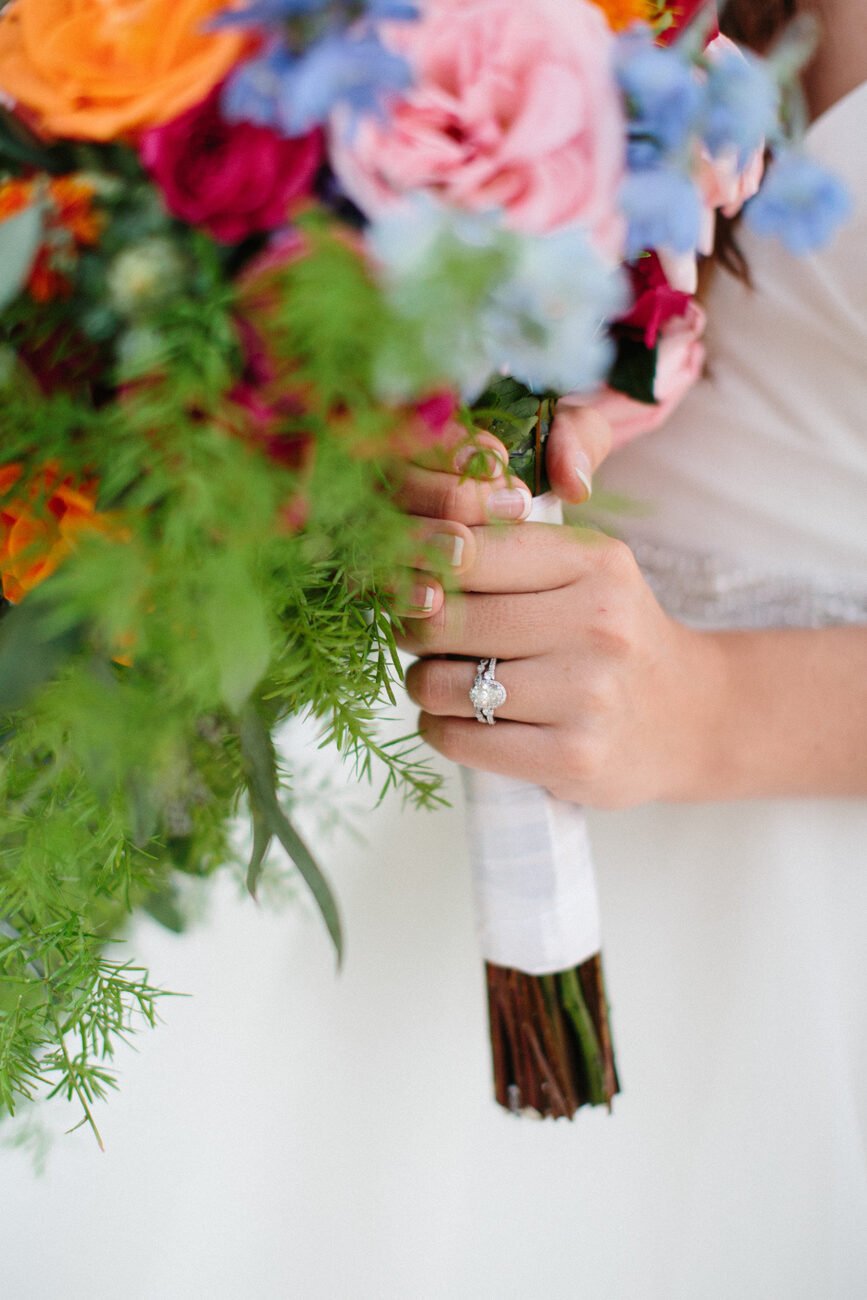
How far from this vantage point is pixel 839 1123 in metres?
0.61

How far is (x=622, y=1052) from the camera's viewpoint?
674mm

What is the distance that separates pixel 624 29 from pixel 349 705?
283 millimetres

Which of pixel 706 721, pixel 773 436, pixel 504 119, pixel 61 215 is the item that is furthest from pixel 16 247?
pixel 773 436

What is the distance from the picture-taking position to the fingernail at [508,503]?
16.9 inches

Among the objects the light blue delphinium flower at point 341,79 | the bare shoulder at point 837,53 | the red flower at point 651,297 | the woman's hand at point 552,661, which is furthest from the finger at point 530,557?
the bare shoulder at point 837,53

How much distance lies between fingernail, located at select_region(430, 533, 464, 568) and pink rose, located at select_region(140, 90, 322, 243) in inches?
6.4

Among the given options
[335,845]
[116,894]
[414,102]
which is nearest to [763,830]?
[335,845]

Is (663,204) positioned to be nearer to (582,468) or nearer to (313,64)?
(313,64)

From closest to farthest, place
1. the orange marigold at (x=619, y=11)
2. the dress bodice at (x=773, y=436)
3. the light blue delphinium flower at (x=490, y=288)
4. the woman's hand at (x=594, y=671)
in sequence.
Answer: the light blue delphinium flower at (x=490, y=288), the orange marigold at (x=619, y=11), the woman's hand at (x=594, y=671), the dress bodice at (x=773, y=436)

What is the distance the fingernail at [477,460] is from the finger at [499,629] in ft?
0.27

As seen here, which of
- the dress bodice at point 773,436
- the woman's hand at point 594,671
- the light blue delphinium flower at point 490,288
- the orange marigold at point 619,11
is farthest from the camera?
the dress bodice at point 773,436

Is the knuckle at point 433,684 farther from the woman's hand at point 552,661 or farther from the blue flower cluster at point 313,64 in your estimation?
the blue flower cluster at point 313,64

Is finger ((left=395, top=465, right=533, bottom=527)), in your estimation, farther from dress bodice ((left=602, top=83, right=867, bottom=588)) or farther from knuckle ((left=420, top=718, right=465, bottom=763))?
dress bodice ((left=602, top=83, right=867, bottom=588))

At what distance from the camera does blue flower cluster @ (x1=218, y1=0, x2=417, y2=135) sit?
0.23 m
